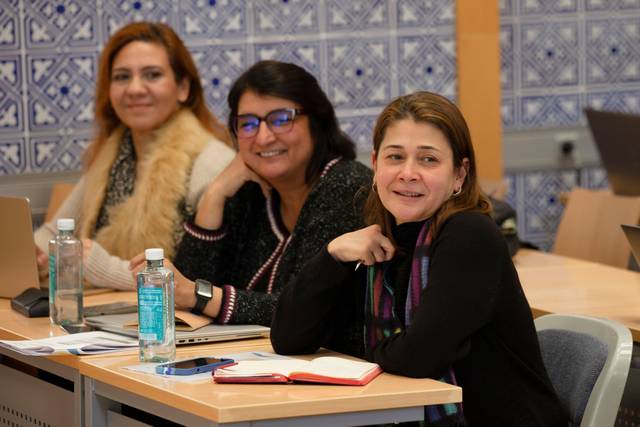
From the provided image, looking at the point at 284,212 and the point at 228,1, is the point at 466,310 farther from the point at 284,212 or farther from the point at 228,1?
the point at 228,1

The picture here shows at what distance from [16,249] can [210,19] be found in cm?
216

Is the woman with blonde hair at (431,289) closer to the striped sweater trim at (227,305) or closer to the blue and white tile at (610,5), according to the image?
the striped sweater trim at (227,305)

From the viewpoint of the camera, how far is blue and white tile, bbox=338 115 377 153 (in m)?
5.69

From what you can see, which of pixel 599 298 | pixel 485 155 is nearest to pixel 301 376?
pixel 599 298

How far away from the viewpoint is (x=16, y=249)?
11.5 ft

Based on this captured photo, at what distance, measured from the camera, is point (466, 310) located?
2.39m

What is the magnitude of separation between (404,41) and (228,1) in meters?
0.90

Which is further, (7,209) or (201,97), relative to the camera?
(201,97)

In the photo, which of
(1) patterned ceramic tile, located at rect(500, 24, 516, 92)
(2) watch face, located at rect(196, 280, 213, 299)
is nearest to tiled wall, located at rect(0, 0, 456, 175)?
(1) patterned ceramic tile, located at rect(500, 24, 516, 92)

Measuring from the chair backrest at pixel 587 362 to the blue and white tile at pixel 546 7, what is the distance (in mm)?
3562

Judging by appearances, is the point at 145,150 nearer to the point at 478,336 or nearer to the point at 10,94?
the point at 10,94

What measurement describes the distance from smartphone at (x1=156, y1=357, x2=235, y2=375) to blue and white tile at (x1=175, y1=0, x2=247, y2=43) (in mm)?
3057

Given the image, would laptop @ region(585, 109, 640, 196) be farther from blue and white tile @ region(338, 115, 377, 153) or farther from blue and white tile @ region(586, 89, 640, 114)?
blue and white tile @ region(586, 89, 640, 114)

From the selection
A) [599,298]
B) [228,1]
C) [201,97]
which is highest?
[228,1]
